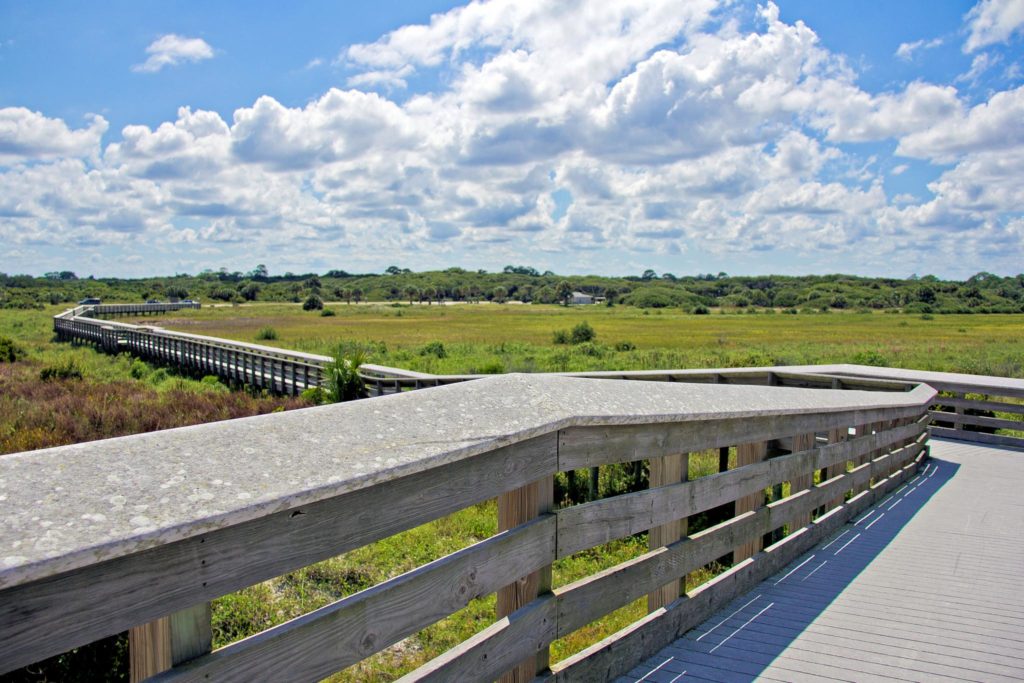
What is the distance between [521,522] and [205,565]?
1.30 m

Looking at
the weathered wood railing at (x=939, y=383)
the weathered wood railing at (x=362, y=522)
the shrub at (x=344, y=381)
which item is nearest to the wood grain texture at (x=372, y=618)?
the weathered wood railing at (x=362, y=522)

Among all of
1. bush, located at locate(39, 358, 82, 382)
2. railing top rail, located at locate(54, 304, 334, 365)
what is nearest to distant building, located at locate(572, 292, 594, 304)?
railing top rail, located at locate(54, 304, 334, 365)

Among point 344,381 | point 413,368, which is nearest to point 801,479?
point 344,381

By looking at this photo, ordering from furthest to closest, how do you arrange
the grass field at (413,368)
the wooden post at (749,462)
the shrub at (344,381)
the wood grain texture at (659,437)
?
the shrub at (344,381) < the grass field at (413,368) < the wooden post at (749,462) < the wood grain texture at (659,437)

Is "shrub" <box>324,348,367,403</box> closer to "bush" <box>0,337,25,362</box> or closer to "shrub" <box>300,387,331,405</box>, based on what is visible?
"shrub" <box>300,387,331,405</box>

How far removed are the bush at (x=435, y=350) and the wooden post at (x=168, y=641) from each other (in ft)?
102

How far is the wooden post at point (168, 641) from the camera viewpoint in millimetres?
1467

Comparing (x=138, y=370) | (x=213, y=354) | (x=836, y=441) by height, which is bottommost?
(x=138, y=370)

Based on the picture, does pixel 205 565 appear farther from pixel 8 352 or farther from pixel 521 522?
pixel 8 352

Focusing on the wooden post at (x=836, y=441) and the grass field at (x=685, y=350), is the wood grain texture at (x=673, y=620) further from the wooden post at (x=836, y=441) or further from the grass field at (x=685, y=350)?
the grass field at (x=685, y=350)

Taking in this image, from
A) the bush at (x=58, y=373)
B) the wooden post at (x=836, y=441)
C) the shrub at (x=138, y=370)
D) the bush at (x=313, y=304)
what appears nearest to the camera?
the wooden post at (x=836, y=441)

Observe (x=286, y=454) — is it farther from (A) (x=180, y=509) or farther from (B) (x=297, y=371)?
(B) (x=297, y=371)

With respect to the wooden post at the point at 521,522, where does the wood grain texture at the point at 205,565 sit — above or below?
above

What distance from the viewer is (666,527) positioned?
3525mm
